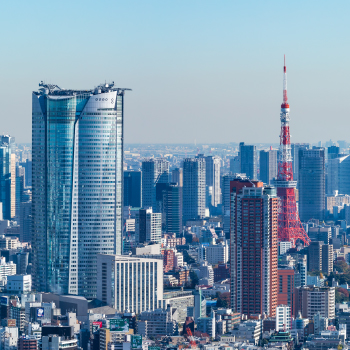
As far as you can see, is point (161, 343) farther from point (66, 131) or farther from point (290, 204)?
point (290, 204)

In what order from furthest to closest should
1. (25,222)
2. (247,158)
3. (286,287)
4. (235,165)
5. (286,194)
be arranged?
(235,165) < (247,158) < (25,222) < (286,194) < (286,287)

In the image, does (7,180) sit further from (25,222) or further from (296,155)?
(296,155)

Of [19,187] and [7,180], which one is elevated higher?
[7,180]

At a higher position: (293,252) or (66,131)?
(66,131)

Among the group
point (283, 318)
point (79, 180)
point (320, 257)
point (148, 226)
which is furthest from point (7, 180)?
point (283, 318)

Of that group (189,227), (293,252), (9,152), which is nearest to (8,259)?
Answer: (293,252)

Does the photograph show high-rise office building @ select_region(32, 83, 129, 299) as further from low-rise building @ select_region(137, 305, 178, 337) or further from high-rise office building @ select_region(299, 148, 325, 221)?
high-rise office building @ select_region(299, 148, 325, 221)

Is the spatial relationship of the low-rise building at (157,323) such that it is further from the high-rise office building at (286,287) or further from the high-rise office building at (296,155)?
the high-rise office building at (296,155)

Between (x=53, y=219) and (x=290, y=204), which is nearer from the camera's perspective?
(x=53, y=219)
